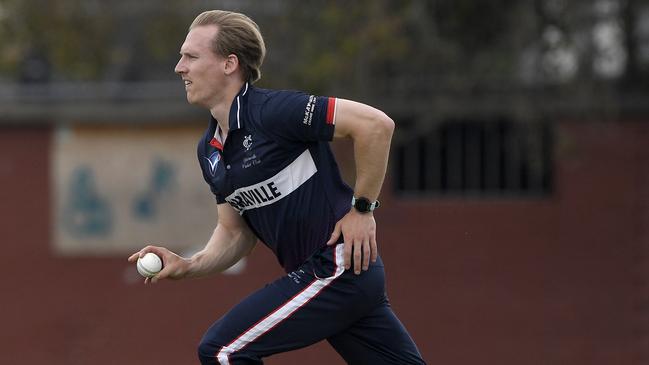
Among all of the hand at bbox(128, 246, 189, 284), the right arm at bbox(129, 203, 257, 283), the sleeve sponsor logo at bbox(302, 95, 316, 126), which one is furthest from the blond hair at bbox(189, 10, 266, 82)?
the hand at bbox(128, 246, 189, 284)

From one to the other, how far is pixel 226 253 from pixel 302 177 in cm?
58

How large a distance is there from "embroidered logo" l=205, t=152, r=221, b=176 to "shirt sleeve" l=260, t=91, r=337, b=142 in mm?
273

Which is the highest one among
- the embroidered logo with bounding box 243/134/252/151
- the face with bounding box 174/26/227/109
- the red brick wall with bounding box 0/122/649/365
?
the face with bounding box 174/26/227/109

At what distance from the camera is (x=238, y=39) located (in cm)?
472

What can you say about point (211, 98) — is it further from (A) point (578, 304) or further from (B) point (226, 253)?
(A) point (578, 304)

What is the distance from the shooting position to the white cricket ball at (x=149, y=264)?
4.64m

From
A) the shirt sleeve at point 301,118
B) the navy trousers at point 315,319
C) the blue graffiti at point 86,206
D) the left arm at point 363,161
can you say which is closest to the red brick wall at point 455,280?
the blue graffiti at point 86,206

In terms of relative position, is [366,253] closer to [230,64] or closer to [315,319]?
[315,319]

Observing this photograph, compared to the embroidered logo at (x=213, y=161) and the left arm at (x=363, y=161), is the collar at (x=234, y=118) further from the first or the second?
the left arm at (x=363, y=161)

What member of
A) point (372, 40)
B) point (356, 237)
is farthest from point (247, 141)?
point (372, 40)

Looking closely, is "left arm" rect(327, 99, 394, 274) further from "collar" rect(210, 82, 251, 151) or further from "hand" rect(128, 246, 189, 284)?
"hand" rect(128, 246, 189, 284)

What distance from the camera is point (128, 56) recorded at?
11.9 m

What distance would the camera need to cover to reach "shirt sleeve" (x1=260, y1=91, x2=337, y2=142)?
4.51m

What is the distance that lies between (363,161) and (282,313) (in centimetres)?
65
